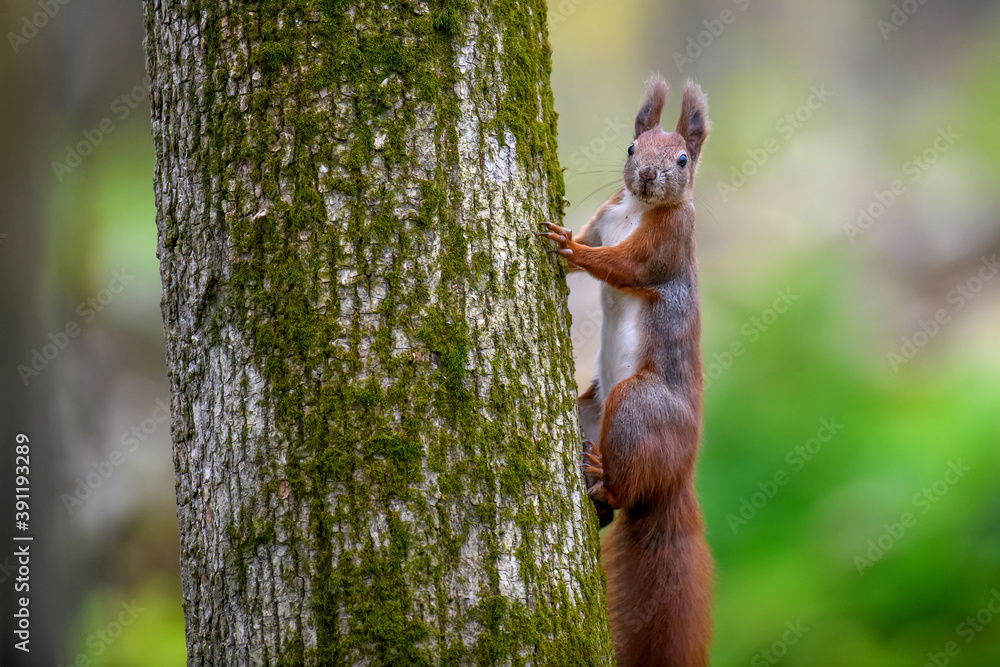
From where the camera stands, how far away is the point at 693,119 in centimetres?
325

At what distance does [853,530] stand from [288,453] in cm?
436

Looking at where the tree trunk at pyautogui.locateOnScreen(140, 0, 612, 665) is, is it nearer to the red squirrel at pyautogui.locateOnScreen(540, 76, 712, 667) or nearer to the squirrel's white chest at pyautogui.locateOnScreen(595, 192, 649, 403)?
the red squirrel at pyautogui.locateOnScreen(540, 76, 712, 667)

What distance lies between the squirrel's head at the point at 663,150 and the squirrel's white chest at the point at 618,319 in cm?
14

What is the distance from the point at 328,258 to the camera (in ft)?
5.64

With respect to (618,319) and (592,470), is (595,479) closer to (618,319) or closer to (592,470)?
(592,470)

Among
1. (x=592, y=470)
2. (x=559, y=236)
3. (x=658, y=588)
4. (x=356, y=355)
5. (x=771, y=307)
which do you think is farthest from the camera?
(x=771, y=307)

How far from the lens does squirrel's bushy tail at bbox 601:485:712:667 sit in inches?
103

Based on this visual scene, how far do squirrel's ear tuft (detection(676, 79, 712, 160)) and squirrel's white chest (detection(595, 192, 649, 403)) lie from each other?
331 mm

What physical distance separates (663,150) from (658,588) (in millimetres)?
1580

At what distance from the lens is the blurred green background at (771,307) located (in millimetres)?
4883

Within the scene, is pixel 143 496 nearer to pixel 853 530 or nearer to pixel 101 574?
pixel 101 574

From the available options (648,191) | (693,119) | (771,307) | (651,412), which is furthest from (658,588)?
(771,307)

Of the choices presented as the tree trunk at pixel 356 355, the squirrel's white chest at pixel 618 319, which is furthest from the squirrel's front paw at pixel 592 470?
the tree trunk at pixel 356 355

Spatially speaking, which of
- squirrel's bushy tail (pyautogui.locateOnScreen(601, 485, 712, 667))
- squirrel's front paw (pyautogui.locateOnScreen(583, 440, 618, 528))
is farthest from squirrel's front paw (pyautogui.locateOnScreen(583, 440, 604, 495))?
squirrel's bushy tail (pyautogui.locateOnScreen(601, 485, 712, 667))
